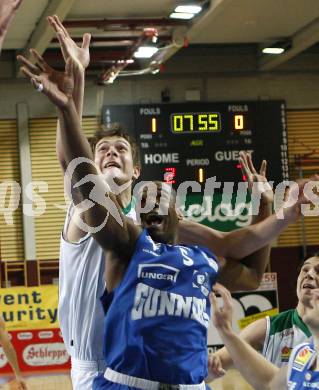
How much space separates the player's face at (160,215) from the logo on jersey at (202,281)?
0.21m

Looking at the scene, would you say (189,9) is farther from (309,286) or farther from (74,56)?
(74,56)

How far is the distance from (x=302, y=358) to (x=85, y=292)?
1238 mm

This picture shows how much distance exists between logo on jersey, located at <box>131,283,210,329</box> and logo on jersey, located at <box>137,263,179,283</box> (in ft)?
0.14

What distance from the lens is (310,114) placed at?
A: 17500 mm

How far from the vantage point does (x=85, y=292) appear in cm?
457

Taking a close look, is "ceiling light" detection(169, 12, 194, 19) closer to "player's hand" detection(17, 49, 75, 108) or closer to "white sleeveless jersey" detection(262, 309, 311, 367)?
"white sleeveless jersey" detection(262, 309, 311, 367)

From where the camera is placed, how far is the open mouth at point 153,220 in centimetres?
381

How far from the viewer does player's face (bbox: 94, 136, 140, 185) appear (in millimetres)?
4469

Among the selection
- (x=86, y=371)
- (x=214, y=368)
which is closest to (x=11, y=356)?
(x=86, y=371)

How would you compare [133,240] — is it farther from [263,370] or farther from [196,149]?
[196,149]

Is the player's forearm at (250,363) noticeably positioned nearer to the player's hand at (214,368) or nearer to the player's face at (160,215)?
the player's hand at (214,368)

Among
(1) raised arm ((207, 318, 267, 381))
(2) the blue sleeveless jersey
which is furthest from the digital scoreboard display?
(2) the blue sleeveless jersey

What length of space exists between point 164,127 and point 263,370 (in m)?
10.6

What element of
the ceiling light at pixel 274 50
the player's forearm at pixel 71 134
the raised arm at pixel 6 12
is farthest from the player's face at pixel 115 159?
the ceiling light at pixel 274 50
